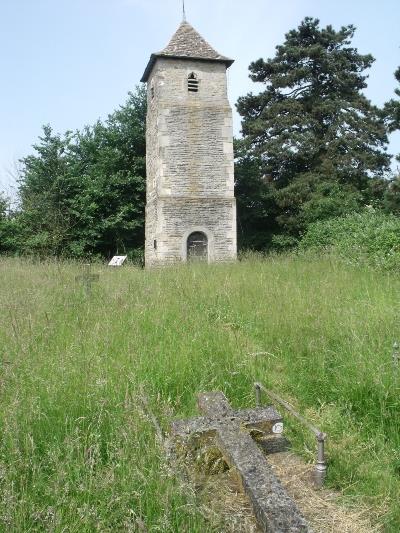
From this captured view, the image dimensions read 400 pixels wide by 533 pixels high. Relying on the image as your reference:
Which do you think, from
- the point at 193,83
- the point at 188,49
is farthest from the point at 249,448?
the point at 188,49

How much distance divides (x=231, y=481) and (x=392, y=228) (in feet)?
37.7

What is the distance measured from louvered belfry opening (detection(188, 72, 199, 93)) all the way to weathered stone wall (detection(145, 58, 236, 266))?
0.41 feet

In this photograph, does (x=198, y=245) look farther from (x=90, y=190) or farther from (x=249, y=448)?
(x=249, y=448)

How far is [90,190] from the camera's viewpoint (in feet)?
66.3

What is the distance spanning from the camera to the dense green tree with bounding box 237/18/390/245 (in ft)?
72.5

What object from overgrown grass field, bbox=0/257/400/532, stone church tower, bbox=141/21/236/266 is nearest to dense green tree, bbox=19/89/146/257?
stone church tower, bbox=141/21/236/266

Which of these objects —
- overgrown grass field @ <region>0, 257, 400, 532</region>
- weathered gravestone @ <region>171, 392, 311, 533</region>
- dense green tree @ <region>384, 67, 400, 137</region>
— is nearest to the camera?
weathered gravestone @ <region>171, 392, 311, 533</region>

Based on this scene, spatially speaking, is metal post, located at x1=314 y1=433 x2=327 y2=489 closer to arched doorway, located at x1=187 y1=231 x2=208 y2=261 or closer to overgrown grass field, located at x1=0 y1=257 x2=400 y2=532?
overgrown grass field, located at x1=0 y1=257 x2=400 y2=532

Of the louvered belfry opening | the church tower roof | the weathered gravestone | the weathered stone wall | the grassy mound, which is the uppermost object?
the church tower roof

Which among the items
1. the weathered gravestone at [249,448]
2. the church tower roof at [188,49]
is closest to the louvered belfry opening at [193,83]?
the church tower roof at [188,49]

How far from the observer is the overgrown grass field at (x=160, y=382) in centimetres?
206

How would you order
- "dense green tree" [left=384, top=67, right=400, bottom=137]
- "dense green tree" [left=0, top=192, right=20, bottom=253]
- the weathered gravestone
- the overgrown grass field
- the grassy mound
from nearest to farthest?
the weathered gravestone → the overgrown grass field → the grassy mound → "dense green tree" [left=384, top=67, right=400, bottom=137] → "dense green tree" [left=0, top=192, right=20, bottom=253]

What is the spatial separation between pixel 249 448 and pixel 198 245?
15.1m

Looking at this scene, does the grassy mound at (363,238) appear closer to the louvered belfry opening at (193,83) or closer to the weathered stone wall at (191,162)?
the weathered stone wall at (191,162)
